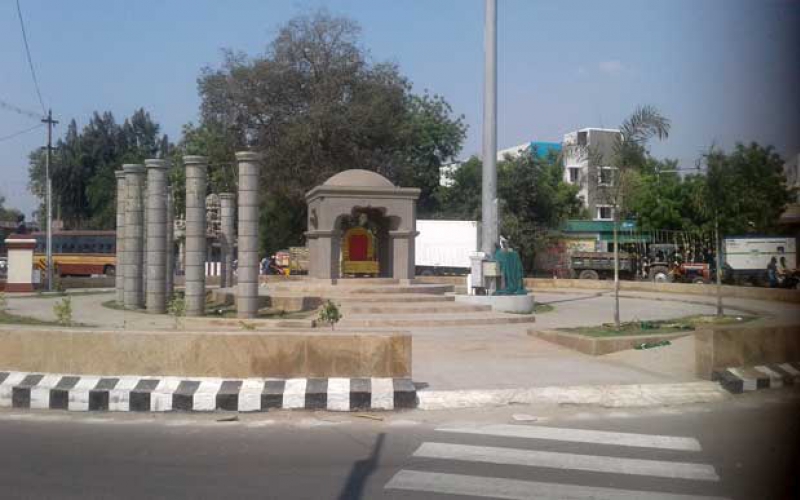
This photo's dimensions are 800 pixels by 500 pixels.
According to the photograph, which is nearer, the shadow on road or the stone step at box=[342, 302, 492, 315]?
the shadow on road

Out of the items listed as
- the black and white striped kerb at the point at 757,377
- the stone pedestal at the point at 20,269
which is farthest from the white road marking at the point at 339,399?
the stone pedestal at the point at 20,269

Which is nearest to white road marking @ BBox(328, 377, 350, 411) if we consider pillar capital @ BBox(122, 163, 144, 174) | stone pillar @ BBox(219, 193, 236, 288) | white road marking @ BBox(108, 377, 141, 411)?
white road marking @ BBox(108, 377, 141, 411)

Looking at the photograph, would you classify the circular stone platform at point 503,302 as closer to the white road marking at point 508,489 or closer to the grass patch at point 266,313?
the grass patch at point 266,313

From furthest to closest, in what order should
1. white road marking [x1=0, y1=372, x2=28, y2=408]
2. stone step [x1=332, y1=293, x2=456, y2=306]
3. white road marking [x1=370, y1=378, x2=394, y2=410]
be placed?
1. stone step [x1=332, y1=293, x2=456, y2=306]
2. white road marking [x1=0, y1=372, x2=28, y2=408]
3. white road marking [x1=370, y1=378, x2=394, y2=410]

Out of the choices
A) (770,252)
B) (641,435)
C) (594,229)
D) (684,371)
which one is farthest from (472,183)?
(641,435)

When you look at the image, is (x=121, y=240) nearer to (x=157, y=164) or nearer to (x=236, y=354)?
(x=157, y=164)

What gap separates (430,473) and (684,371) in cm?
601

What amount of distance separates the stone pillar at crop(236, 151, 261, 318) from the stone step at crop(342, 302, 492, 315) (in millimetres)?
2742

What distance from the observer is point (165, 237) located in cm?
2064

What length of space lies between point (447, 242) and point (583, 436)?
3619cm

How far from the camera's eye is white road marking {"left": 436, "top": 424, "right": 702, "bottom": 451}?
302 inches

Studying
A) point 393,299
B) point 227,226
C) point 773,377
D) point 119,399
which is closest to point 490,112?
point 393,299

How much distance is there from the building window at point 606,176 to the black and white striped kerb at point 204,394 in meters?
10.6

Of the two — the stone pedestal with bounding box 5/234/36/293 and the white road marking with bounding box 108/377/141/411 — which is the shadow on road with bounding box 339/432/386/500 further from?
the stone pedestal with bounding box 5/234/36/293
